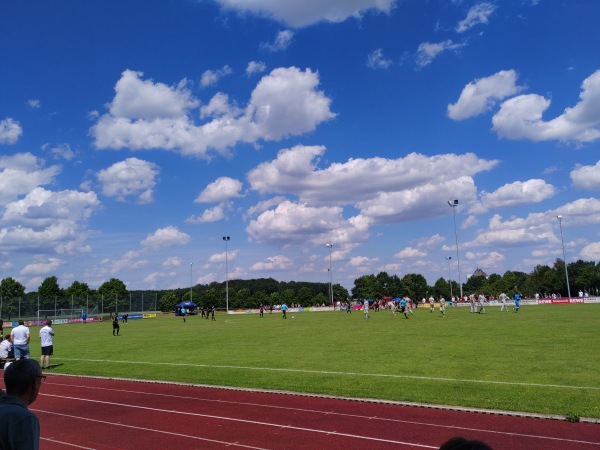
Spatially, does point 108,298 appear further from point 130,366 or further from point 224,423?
point 224,423

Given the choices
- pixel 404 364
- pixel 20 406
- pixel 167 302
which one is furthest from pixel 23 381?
pixel 167 302

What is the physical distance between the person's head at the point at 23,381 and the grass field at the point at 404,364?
33.3 feet

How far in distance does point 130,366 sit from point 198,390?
6.55 meters

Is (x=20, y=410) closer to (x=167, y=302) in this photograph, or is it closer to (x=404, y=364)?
(x=404, y=364)

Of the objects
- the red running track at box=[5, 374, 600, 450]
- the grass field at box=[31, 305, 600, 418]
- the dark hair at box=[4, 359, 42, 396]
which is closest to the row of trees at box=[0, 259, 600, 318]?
the grass field at box=[31, 305, 600, 418]

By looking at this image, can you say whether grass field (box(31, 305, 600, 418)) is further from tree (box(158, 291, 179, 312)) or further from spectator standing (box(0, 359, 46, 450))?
tree (box(158, 291, 179, 312))

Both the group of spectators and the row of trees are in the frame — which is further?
the row of trees

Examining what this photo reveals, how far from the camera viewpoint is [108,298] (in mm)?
80625

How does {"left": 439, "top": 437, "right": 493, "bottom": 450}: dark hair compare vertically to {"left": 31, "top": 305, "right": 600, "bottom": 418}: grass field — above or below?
above

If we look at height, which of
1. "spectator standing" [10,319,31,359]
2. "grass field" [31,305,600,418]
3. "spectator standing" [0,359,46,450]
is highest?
"spectator standing" [0,359,46,450]

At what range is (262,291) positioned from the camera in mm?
141625

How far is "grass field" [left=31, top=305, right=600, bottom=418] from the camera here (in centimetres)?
1254

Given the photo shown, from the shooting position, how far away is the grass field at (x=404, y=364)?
12.5 m

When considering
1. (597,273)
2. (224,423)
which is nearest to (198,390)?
(224,423)
